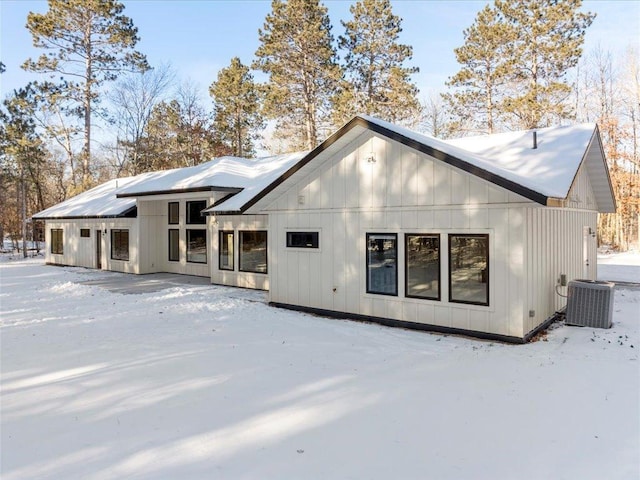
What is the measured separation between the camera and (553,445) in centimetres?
356

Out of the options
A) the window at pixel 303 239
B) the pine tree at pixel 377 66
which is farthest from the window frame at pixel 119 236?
the pine tree at pixel 377 66

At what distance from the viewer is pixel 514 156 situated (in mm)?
8594

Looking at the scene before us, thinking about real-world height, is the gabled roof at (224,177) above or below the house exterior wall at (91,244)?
above

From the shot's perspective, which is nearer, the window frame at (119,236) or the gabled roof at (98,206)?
the window frame at (119,236)

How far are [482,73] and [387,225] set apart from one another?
20166mm

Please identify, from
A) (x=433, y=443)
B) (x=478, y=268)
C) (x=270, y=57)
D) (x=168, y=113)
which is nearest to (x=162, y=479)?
(x=433, y=443)

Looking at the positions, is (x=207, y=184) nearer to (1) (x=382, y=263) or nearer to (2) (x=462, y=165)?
(1) (x=382, y=263)

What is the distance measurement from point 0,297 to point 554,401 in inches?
525

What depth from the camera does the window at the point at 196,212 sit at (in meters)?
15.4

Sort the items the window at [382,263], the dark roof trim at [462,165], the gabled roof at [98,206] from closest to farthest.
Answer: the dark roof trim at [462,165]
the window at [382,263]
the gabled roof at [98,206]

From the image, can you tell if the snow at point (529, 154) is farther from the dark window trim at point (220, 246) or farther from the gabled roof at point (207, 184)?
the dark window trim at point (220, 246)

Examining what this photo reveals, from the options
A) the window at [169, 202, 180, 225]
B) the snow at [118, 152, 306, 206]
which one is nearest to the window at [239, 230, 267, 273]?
the snow at [118, 152, 306, 206]

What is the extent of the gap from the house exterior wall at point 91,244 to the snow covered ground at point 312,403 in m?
8.76

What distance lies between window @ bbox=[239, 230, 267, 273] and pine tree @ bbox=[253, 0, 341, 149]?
1394 centimetres
